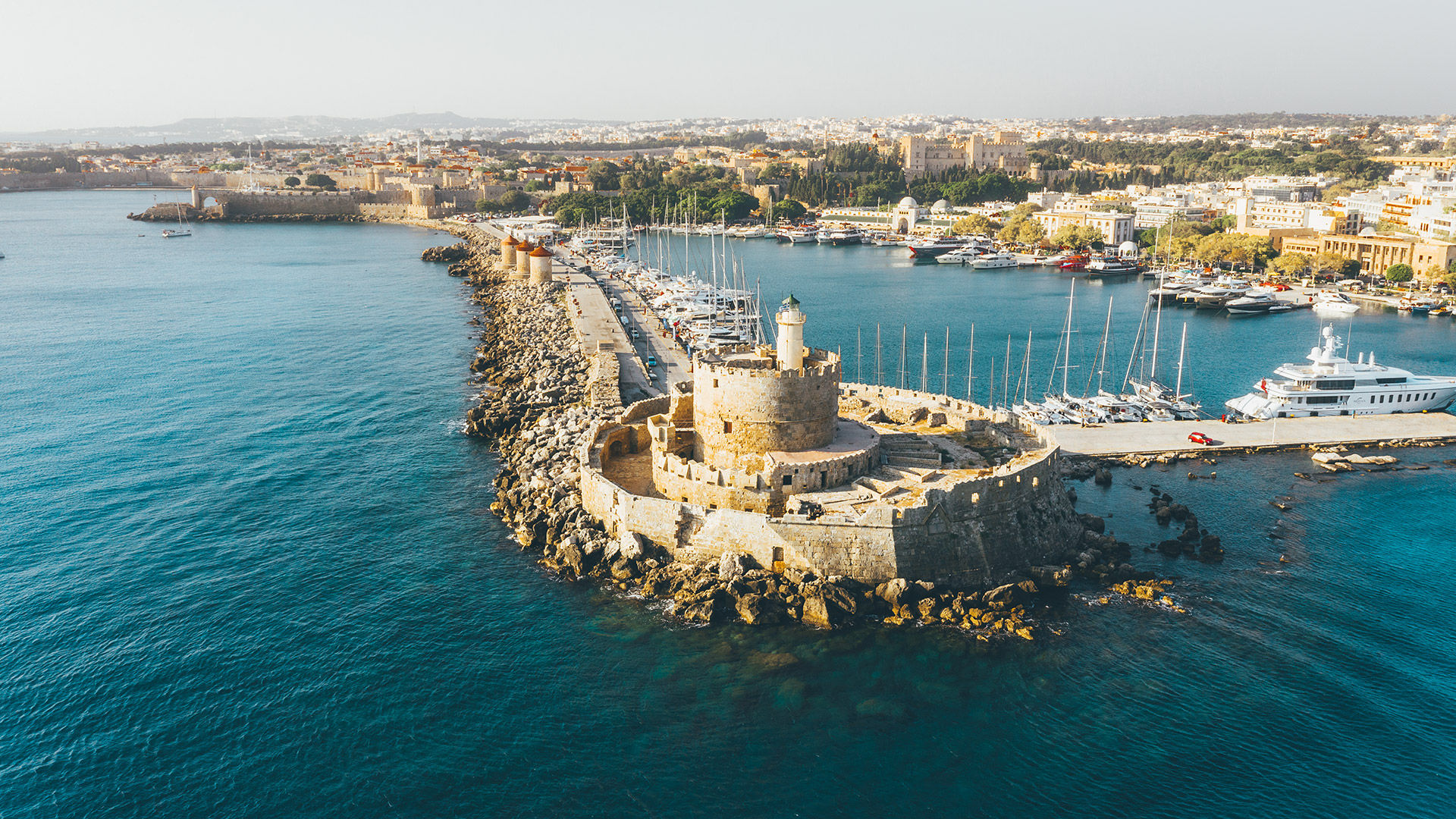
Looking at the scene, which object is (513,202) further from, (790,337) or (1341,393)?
(790,337)

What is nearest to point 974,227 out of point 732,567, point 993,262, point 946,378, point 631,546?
point 993,262

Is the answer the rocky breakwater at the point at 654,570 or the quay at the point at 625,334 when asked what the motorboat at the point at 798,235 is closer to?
the quay at the point at 625,334

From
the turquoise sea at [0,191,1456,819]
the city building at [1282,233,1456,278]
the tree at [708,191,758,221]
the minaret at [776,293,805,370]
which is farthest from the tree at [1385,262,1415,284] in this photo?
the tree at [708,191,758,221]

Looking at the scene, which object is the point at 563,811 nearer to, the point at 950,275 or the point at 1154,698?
the point at 1154,698

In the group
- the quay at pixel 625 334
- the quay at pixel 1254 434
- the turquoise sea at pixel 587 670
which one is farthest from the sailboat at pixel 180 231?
the quay at pixel 1254 434

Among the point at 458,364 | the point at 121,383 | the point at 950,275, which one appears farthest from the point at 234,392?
the point at 950,275

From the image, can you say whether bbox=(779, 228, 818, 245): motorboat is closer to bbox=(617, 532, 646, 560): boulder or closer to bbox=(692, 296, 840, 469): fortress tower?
bbox=(692, 296, 840, 469): fortress tower
